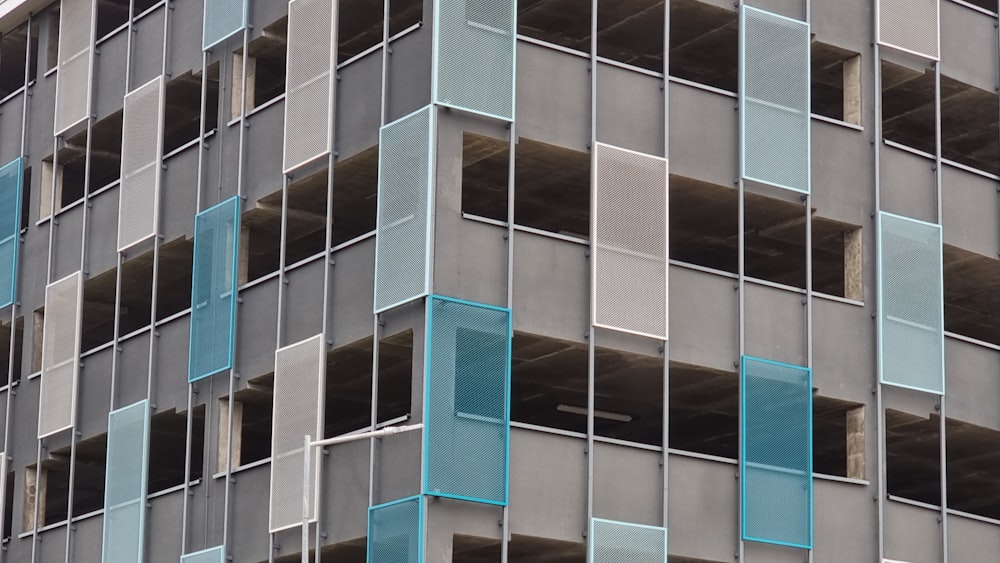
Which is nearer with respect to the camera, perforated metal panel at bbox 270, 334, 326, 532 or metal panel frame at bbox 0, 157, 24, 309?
perforated metal panel at bbox 270, 334, 326, 532

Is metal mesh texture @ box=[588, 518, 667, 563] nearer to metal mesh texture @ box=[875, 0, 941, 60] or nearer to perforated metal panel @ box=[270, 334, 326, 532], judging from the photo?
perforated metal panel @ box=[270, 334, 326, 532]

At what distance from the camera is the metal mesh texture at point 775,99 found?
48188 mm

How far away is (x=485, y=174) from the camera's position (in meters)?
48.4

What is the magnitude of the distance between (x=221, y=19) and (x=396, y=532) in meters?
15.4

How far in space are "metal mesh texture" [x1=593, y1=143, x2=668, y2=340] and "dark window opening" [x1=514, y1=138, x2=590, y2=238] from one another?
37.6 inches

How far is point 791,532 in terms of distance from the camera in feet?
152

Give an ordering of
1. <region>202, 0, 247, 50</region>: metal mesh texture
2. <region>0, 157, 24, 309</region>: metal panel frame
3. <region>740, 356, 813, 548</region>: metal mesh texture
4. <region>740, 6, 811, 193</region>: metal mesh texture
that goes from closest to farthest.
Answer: <region>740, 356, 813, 548</region>: metal mesh texture, <region>740, 6, 811, 193</region>: metal mesh texture, <region>202, 0, 247, 50</region>: metal mesh texture, <region>0, 157, 24, 309</region>: metal panel frame

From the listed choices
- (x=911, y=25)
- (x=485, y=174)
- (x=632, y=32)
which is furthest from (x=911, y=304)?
(x=485, y=174)

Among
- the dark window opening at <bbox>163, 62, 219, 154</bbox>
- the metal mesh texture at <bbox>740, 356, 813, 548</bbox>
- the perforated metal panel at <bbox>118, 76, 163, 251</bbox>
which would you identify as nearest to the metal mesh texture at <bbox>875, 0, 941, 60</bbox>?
the metal mesh texture at <bbox>740, 356, 813, 548</bbox>

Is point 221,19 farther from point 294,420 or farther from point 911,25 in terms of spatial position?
point 911,25

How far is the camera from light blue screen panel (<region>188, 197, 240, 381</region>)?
1928 inches

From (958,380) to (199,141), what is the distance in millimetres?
18733

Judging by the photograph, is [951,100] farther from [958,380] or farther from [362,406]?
[362,406]

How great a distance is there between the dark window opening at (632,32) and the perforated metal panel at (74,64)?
551 inches
